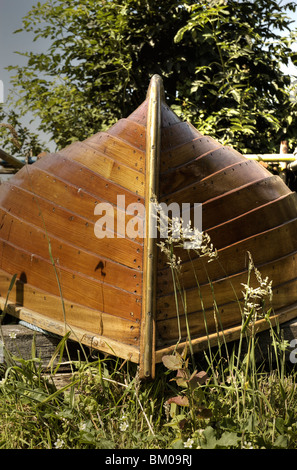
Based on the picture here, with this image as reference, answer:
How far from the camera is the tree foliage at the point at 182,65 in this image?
174 inches

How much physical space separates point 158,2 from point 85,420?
13.5 ft

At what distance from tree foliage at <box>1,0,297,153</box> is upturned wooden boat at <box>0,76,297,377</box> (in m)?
2.21

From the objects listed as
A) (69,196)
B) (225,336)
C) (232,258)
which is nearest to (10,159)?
(69,196)

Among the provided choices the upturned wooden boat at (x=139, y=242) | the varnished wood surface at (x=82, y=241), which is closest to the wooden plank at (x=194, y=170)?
the upturned wooden boat at (x=139, y=242)

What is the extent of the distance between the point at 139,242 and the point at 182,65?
10.5ft

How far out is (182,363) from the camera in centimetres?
163

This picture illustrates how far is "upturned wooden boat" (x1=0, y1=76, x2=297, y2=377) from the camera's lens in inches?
74.9

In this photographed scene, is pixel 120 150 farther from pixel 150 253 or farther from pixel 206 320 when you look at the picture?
pixel 206 320

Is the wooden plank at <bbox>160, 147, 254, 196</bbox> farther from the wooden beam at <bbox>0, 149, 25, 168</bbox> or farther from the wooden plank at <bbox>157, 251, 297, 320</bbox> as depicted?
the wooden beam at <bbox>0, 149, 25, 168</bbox>

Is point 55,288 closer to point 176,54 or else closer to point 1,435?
→ point 1,435

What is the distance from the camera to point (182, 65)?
15.3 feet

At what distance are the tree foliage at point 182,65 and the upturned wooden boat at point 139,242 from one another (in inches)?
86.9

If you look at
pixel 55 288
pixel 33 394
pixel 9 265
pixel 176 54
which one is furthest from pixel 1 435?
Answer: pixel 176 54

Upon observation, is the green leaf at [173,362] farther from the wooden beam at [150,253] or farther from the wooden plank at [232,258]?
the wooden plank at [232,258]
